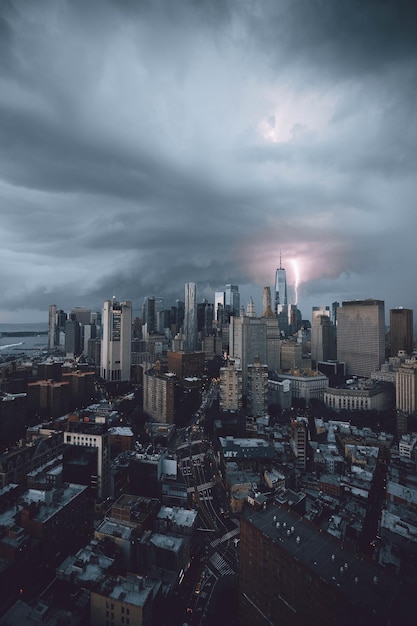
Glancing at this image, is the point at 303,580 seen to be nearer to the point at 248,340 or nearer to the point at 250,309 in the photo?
the point at 248,340

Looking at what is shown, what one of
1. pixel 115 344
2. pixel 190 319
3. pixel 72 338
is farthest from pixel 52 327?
pixel 115 344

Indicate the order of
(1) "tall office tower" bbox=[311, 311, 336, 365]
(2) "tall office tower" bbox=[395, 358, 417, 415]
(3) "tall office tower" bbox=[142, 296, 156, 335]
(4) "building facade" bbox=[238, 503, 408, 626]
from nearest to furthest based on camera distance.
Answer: (4) "building facade" bbox=[238, 503, 408, 626] < (2) "tall office tower" bbox=[395, 358, 417, 415] < (1) "tall office tower" bbox=[311, 311, 336, 365] < (3) "tall office tower" bbox=[142, 296, 156, 335]

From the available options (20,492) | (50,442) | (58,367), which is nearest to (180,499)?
(20,492)

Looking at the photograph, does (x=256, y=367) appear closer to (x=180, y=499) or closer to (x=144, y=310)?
(x=180, y=499)

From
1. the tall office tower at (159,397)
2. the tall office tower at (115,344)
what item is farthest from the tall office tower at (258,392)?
the tall office tower at (115,344)

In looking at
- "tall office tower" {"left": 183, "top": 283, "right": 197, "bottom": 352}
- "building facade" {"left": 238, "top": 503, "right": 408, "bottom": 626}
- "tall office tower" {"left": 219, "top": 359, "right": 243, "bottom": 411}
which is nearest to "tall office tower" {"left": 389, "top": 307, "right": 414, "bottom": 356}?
"tall office tower" {"left": 219, "top": 359, "right": 243, "bottom": 411}

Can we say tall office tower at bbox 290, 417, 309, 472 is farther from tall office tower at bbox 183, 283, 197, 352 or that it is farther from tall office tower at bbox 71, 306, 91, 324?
tall office tower at bbox 71, 306, 91, 324
